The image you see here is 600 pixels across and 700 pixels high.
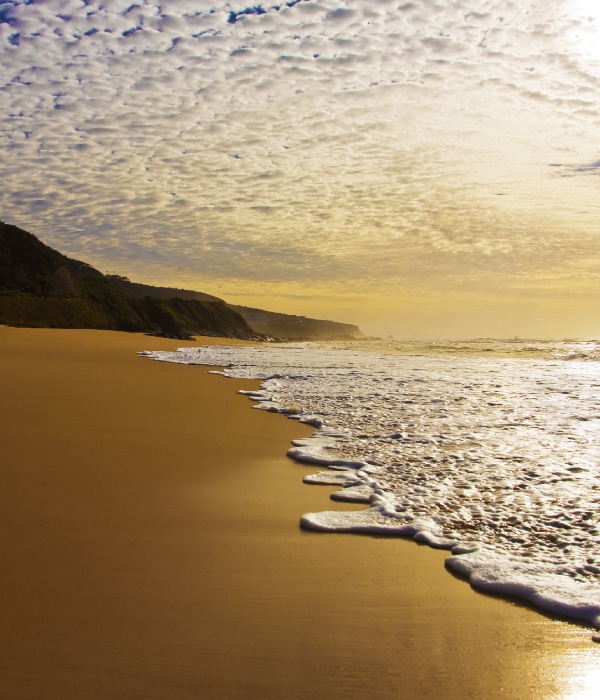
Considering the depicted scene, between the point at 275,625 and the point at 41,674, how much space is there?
31.4 inches

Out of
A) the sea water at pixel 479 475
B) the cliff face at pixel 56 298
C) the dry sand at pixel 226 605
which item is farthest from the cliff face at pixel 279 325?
the dry sand at pixel 226 605

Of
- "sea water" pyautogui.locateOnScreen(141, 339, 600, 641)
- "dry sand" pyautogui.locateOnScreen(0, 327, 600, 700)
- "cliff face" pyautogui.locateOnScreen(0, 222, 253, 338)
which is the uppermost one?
"cliff face" pyautogui.locateOnScreen(0, 222, 253, 338)

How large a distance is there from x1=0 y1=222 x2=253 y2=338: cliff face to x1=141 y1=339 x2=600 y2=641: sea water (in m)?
20.6

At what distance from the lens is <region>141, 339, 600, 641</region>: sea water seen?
2.77 meters

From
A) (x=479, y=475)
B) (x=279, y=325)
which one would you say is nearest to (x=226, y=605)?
(x=479, y=475)

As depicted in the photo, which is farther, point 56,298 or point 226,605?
point 56,298

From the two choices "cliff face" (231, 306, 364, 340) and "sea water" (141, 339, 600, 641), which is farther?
"cliff face" (231, 306, 364, 340)

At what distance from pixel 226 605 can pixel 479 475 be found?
2.48 metres

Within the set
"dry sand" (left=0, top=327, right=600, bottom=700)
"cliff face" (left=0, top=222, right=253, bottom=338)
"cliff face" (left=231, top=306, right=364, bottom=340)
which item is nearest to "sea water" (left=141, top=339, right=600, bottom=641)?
"dry sand" (left=0, top=327, right=600, bottom=700)

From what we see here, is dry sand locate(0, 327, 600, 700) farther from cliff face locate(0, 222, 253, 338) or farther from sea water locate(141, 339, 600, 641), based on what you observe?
cliff face locate(0, 222, 253, 338)

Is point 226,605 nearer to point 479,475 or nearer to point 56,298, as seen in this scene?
point 479,475

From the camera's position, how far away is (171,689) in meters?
1.80

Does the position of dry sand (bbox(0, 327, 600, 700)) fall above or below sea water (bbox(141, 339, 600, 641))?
below

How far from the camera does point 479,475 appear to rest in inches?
167
